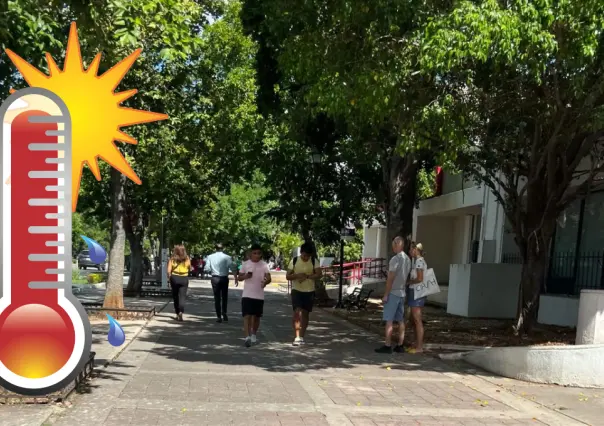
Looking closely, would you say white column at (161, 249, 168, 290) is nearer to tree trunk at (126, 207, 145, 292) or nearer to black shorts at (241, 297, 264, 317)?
tree trunk at (126, 207, 145, 292)

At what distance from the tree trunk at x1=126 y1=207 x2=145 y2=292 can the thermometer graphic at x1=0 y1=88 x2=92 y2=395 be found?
18.0m

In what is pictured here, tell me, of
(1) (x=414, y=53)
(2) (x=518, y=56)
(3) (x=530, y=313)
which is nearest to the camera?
(2) (x=518, y=56)

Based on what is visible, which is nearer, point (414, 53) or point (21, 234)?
point (21, 234)

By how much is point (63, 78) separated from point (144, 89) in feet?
29.2

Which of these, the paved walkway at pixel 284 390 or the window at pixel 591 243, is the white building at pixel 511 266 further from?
the paved walkway at pixel 284 390

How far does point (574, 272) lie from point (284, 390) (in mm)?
10058

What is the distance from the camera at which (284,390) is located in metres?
7.42

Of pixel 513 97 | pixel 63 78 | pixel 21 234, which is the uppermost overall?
pixel 513 97

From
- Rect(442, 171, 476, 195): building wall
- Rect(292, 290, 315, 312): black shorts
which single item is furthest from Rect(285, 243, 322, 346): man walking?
Rect(442, 171, 476, 195): building wall

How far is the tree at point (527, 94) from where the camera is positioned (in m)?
7.74

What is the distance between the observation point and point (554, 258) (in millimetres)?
16469

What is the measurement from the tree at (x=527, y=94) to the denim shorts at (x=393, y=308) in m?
2.61

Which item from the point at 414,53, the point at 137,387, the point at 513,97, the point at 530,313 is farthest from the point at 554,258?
the point at 137,387

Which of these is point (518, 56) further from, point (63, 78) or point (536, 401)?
point (63, 78)
